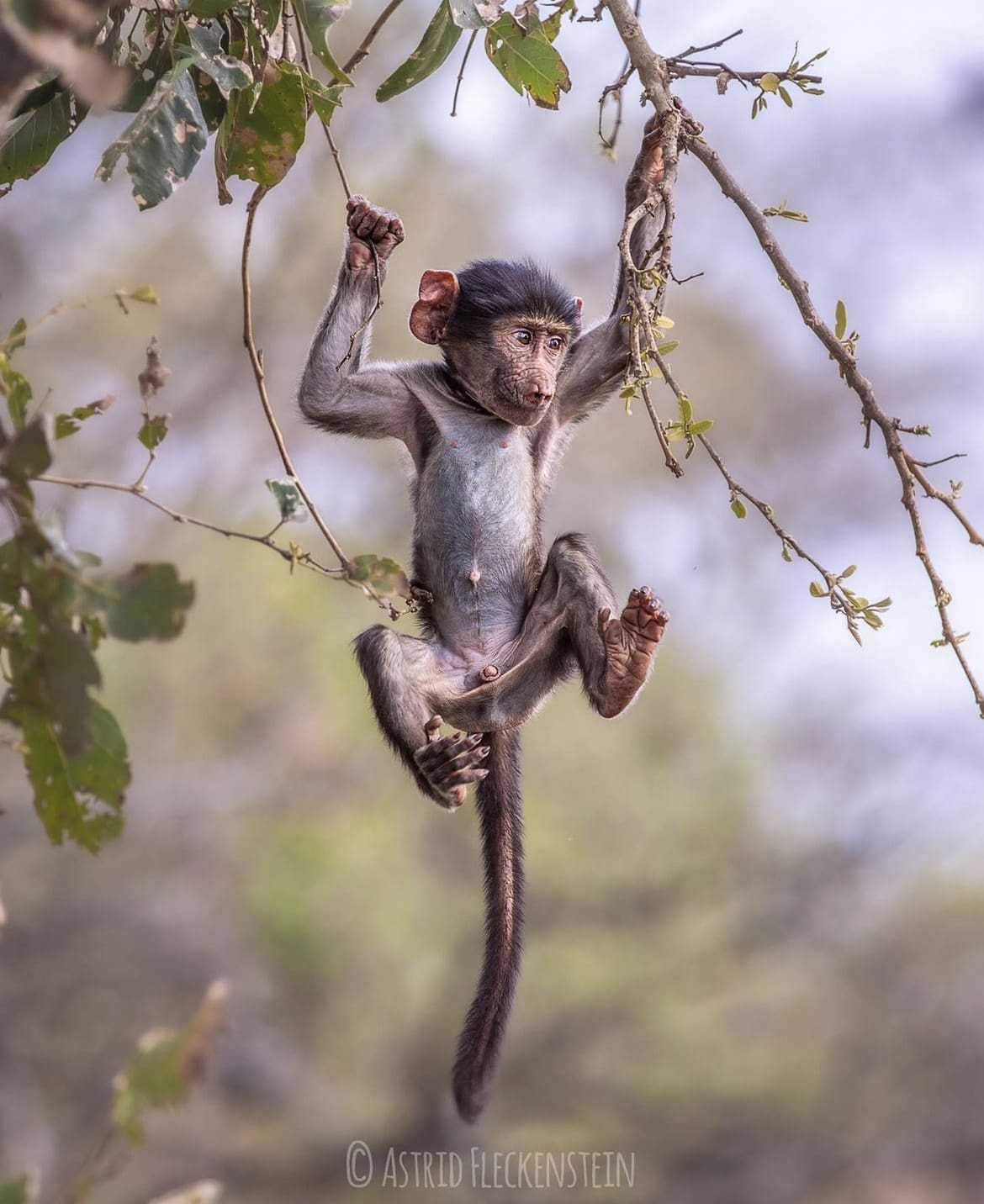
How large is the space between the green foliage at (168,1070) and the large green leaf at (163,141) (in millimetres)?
1368

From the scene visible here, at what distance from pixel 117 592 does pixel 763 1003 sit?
14.7 metres

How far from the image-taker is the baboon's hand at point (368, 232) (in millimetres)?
3389

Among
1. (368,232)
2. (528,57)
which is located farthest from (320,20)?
(368,232)

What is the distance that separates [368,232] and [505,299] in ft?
1.67

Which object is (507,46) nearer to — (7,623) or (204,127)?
(204,127)

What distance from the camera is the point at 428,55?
3.09m

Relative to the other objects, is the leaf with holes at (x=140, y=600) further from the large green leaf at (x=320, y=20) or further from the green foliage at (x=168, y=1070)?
the large green leaf at (x=320, y=20)

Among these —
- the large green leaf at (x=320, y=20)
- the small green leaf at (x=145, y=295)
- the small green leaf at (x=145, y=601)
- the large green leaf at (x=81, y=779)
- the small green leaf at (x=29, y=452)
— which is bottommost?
the large green leaf at (x=81, y=779)

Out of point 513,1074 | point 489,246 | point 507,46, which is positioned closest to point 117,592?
point 507,46

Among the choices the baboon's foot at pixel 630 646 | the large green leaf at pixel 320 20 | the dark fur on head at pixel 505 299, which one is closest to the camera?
the large green leaf at pixel 320 20

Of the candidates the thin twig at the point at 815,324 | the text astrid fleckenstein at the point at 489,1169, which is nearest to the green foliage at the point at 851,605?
the thin twig at the point at 815,324

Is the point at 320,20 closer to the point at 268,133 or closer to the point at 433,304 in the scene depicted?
the point at 268,133

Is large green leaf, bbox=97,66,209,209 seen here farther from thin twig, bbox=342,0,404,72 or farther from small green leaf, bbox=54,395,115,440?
thin twig, bbox=342,0,404,72

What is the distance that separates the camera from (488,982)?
347 cm
